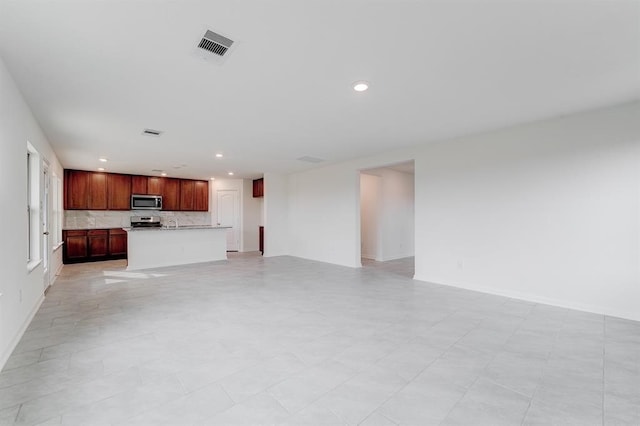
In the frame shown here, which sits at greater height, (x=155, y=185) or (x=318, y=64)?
(x=318, y=64)

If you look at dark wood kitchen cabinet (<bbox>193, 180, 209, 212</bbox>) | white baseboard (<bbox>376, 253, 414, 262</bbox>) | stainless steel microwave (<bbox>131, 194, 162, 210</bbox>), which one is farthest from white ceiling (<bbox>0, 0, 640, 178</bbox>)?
Answer: dark wood kitchen cabinet (<bbox>193, 180, 209, 212</bbox>)

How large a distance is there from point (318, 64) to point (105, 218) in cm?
873

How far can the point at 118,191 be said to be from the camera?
328 inches

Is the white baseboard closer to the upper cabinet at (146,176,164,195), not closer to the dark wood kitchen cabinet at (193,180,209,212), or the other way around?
the dark wood kitchen cabinet at (193,180,209,212)

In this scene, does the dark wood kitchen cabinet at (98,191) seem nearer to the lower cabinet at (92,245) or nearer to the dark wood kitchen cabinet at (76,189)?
the dark wood kitchen cabinet at (76,189)

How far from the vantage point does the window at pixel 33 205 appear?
3801 mm

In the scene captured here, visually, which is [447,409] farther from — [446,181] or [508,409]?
[446,181]

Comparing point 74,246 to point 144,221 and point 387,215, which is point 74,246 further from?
point 387,215

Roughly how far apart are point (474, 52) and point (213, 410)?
311 cm

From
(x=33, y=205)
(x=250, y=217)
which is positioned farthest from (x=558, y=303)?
(x=250, y=217)

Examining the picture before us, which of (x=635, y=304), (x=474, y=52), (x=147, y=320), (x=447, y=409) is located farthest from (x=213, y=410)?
(x=635, y=304)

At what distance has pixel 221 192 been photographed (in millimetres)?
9961

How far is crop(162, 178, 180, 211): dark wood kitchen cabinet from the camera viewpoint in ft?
29.7

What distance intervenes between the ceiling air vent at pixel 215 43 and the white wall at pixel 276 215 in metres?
6.23
